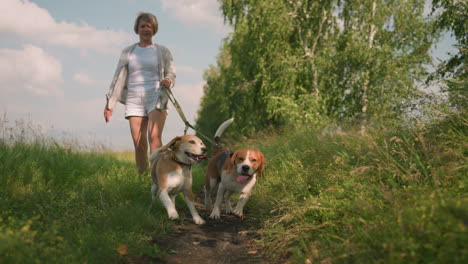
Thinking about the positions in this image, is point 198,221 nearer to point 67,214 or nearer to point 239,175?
point 239,175

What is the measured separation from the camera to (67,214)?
3910mm

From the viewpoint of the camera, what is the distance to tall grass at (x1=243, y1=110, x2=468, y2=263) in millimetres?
2400

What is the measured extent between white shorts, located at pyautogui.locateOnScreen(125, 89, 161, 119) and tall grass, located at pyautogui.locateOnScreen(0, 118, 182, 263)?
101 cm

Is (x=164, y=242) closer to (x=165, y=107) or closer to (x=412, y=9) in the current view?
(x=165, y=107)

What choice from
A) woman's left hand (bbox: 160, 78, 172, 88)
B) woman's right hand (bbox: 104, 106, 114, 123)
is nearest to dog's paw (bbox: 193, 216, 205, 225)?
woman's left hand (bbox: 160, 78, 172, 88)

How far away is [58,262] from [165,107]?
151 inches

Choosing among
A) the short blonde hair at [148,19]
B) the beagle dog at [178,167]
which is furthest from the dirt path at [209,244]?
the short blonde hair at [148,19]

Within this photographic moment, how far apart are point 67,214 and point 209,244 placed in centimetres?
144

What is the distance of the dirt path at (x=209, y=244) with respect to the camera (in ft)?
11.7

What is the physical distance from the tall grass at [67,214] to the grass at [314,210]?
1 cm

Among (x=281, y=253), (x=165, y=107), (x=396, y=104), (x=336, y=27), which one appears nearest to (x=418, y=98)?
(x=396, y=104)

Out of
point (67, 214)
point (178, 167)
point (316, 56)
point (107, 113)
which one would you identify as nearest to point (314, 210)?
point (178, 167)

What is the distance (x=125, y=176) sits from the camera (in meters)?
6.26

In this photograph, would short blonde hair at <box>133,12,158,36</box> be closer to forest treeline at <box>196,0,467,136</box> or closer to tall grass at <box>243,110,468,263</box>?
tall grass at <box>243,110,468,263</box>
